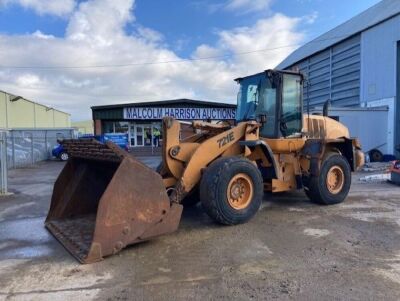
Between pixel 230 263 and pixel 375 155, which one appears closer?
pixel 230 263

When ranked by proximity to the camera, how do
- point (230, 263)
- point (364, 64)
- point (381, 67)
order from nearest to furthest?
1. point (230, 263)
2. point (381, 67)
3. point (364, 64)

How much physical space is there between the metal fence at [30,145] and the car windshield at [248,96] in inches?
635

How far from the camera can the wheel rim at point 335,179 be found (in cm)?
814

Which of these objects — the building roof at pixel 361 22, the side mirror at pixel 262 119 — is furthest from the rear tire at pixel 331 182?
the building roof at pixel 361 22

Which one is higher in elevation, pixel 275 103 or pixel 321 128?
pixel 275 103

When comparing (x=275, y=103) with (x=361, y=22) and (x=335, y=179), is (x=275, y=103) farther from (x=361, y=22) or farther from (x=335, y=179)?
(x=361, y=22)

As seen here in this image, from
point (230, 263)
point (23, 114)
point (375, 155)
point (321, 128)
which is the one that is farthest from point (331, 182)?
point (23, 114)

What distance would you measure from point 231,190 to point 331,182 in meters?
3.13

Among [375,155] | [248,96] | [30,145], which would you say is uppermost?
[248,96]

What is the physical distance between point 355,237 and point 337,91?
669 inches

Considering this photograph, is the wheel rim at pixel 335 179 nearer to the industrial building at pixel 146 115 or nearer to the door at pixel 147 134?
the industrial building at pixel 146 115

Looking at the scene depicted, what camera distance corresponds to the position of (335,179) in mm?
8344

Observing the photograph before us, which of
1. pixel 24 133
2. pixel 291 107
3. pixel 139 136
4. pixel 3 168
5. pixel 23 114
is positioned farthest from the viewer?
pixel 23 114

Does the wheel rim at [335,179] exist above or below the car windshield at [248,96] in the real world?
below
